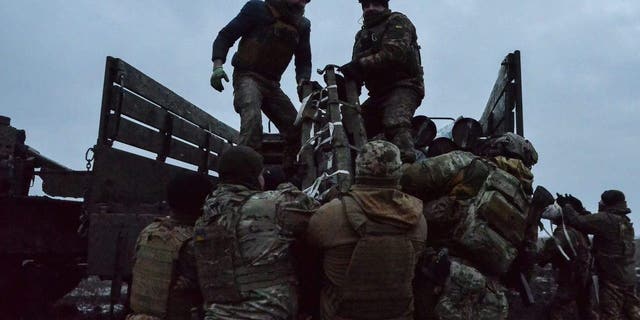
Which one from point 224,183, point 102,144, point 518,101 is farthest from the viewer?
point 518,101

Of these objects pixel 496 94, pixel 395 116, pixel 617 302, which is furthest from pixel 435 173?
pixel 617 302

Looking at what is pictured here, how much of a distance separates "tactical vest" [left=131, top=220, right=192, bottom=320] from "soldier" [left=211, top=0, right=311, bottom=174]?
5.09 ft

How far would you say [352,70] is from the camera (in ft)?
16.0

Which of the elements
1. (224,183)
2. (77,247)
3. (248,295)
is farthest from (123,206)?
(248,295)

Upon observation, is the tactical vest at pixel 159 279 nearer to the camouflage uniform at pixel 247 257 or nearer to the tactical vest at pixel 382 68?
the camouflage uniform at pixel 247 257

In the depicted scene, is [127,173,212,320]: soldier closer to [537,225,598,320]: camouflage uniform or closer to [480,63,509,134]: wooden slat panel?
[480,63,509,134]: wooden slat panel

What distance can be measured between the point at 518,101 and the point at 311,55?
2.13 m

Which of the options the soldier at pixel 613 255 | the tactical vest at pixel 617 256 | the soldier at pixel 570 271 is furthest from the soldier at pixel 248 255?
the tactical vest at pixel 617 256

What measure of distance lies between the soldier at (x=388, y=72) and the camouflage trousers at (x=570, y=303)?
4036 millimetres

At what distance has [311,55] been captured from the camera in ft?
18.4

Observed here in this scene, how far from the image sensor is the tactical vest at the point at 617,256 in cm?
761

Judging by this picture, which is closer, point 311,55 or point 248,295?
point 248,295

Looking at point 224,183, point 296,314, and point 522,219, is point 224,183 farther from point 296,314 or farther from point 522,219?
point 522,219

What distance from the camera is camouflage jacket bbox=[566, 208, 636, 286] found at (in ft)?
24.8
